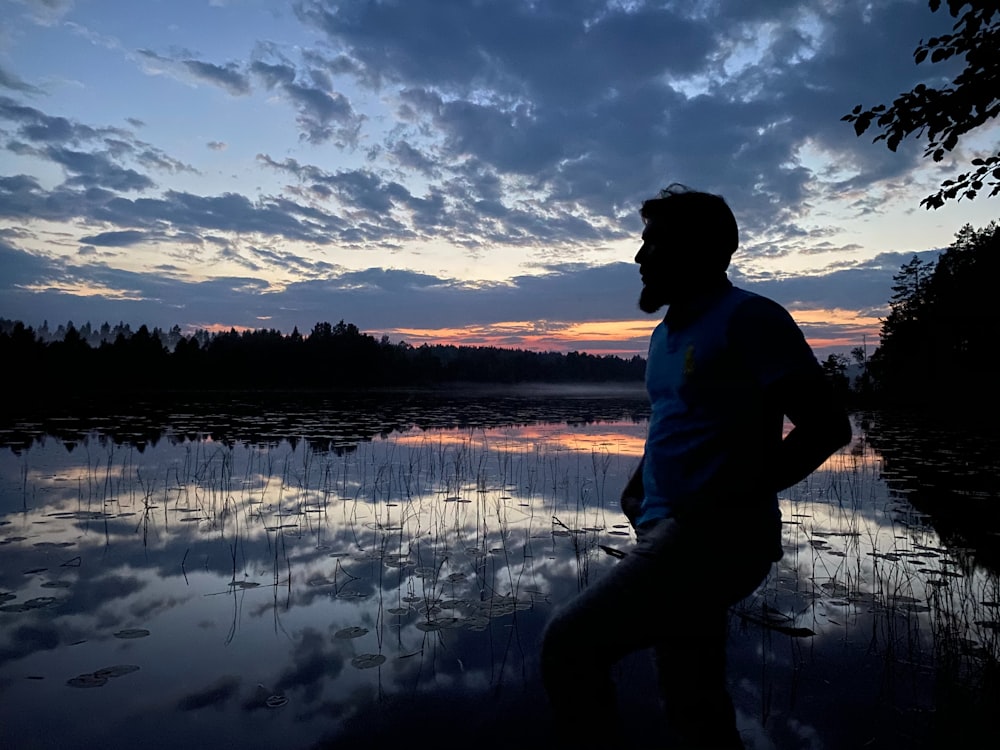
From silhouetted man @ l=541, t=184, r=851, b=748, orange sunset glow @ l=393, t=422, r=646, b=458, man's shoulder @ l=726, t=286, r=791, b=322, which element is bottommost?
orange sunset glow @ l=393, t=422, r=646, b=458

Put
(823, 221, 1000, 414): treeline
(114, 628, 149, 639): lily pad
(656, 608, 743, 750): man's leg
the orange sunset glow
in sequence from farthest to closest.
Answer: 1. (823, 221, 1000, 414): treeline
2. the orange sunset glow
3. (114, 628, 149, 639): lily pad
4. (656, 608, 743, 750): man's leg

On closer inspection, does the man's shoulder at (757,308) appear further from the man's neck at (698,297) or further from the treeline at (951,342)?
the treeline at (951,342)

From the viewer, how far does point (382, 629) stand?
4621 mm

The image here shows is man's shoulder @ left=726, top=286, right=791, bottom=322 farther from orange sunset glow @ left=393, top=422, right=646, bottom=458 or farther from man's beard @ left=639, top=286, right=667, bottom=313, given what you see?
orange sunset glow @ left=393, top=422, right=646, bottom=458

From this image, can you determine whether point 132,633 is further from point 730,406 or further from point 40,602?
point 730,406

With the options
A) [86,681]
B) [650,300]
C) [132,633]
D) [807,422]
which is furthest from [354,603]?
[807,422]

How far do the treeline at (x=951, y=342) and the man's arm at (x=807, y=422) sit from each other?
3708cm

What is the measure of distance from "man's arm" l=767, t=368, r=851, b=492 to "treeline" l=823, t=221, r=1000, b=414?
37.1 meters

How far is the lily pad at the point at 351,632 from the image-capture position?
448 centimetres

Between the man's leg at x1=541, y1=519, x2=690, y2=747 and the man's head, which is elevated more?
the man's head

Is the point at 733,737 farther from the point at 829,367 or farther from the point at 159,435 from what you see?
the point at 829,367

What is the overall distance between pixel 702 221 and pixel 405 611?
4168 mm

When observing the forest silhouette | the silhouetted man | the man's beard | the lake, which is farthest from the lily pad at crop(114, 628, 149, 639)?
the forest silhouette

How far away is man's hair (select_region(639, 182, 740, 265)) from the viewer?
1.96m
